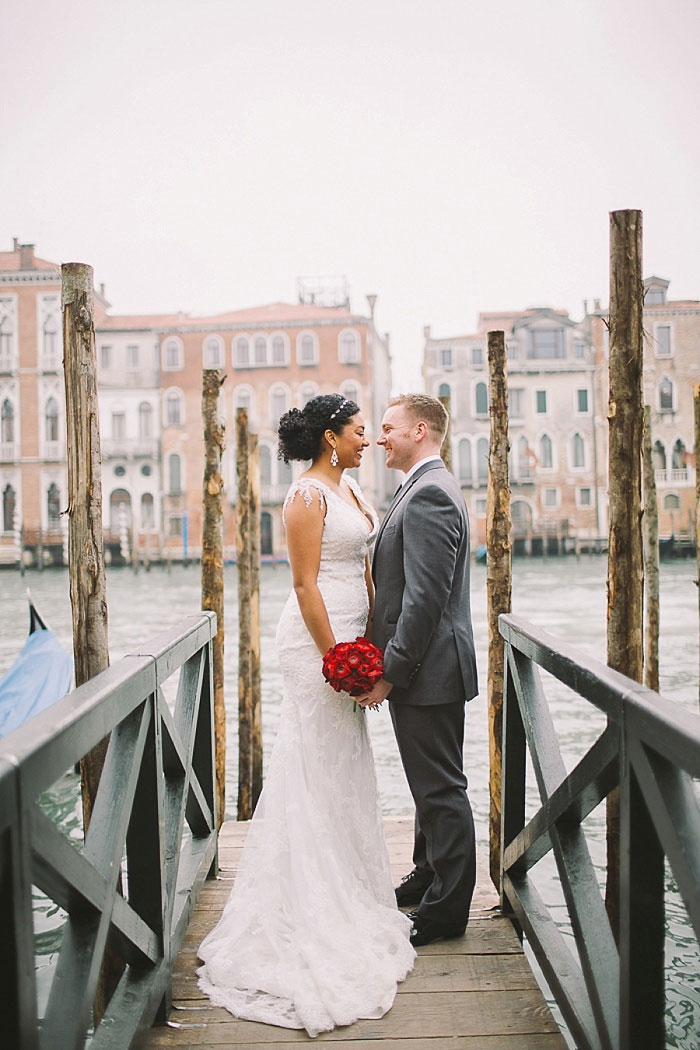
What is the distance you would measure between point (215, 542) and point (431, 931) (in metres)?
2.82

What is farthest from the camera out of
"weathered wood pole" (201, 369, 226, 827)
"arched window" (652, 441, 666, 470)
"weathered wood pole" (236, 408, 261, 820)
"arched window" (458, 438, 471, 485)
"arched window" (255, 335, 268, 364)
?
"arched window" (458, 438, 471, 485)

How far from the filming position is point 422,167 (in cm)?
4553

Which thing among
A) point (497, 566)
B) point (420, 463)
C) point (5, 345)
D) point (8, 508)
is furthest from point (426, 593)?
point (5, 345)

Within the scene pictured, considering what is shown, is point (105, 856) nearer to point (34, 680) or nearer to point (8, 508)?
point (34, 680)

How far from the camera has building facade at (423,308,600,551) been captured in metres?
37.4

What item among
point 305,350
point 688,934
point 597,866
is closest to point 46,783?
point 688,934

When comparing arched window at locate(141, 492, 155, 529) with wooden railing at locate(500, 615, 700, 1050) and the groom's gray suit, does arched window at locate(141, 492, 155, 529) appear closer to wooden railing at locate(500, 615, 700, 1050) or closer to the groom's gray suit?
the groom's gray suit

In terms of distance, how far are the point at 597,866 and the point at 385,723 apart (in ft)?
15.3

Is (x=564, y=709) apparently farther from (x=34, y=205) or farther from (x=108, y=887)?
(x=34, y=205)

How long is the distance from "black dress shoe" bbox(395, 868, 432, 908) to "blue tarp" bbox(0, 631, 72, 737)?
4.71 m

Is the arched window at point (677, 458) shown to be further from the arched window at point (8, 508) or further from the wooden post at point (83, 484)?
the wooden post at point (83, 484)

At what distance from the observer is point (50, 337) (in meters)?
36.8

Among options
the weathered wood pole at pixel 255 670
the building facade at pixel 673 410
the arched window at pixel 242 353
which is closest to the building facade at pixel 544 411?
the building facade at pixel 673 410

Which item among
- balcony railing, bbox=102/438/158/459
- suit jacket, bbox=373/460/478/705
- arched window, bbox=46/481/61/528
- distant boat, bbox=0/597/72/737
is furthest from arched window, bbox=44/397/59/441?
suit jacket, bbox=373/460/478/705
